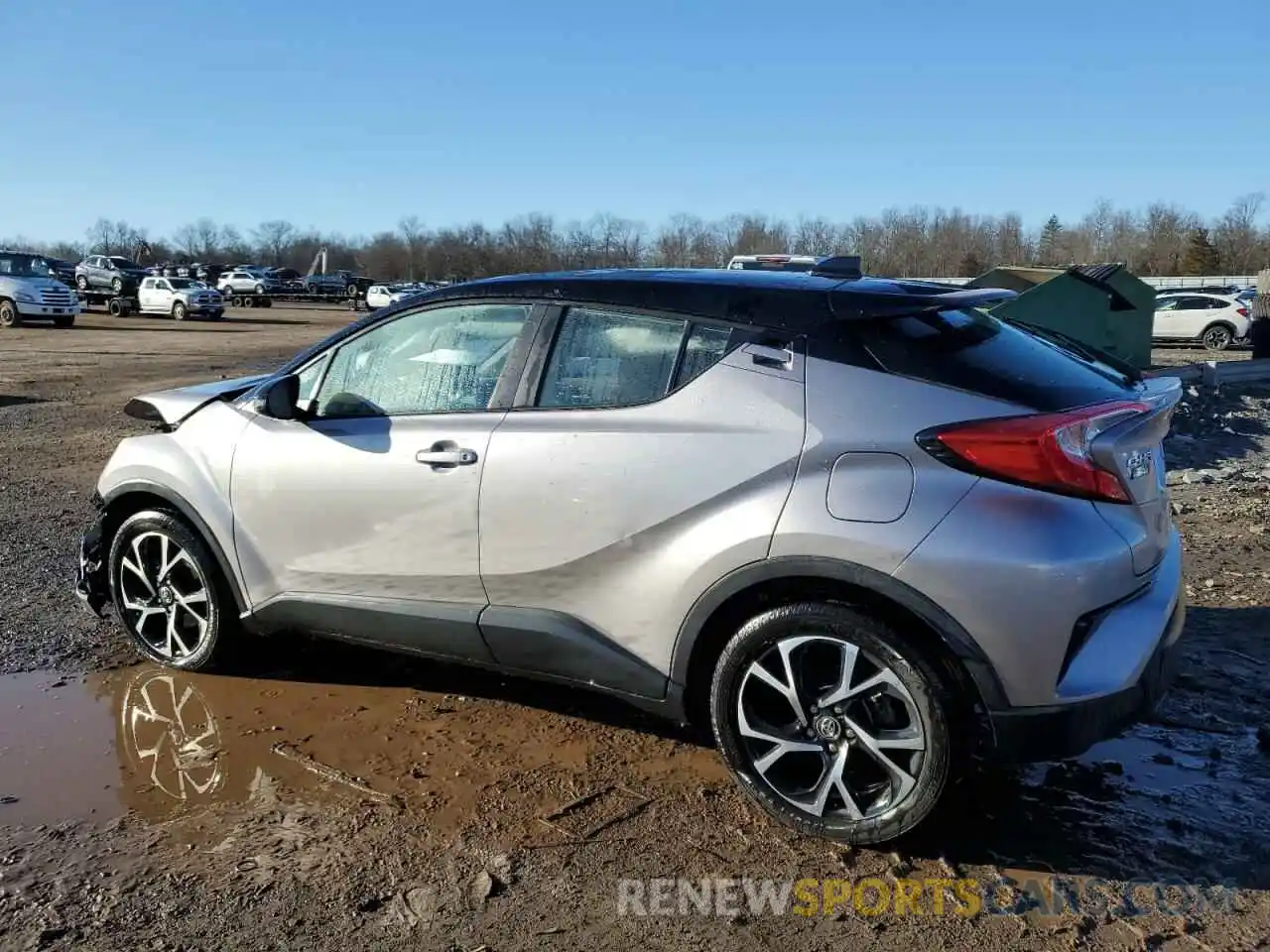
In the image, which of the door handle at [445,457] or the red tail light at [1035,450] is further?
the door handle at [445,457]

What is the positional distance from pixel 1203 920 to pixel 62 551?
6.21 m

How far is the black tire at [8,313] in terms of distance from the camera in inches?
1241

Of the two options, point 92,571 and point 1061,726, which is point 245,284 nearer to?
point 92,571

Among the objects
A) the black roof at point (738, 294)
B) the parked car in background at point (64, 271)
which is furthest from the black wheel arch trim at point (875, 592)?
the parked car in background at point (64, 271)

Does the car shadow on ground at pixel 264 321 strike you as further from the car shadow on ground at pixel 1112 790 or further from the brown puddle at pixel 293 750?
the car shadow on ground at pixel 1112 790

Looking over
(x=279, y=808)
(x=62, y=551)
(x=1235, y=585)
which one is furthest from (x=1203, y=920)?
(x=62, y=551)

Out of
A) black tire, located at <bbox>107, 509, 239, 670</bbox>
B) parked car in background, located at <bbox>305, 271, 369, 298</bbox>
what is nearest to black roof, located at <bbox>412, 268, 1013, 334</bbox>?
black tire, located at <bbox>107, 509, 239, 670</bbox>

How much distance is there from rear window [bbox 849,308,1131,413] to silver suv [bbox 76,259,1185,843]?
0.04ft

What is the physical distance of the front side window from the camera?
3830mm

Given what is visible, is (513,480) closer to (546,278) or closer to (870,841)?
(546,278)

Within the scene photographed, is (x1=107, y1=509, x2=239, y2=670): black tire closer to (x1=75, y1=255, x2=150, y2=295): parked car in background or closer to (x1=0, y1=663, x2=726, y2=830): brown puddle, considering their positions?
(x1=0, y1=663, x2=726, y2=830): brown puddle

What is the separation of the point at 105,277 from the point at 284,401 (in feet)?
162

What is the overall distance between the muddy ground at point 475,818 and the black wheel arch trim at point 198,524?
347 mm

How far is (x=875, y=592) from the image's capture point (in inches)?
119
